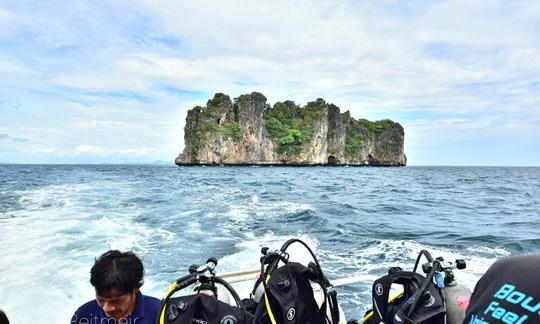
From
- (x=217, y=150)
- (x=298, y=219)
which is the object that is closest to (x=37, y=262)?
(x=298, y=219)

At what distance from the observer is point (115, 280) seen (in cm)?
226

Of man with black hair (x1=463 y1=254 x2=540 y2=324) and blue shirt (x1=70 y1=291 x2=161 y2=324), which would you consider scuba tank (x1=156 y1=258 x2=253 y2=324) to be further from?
man with black hair (x1=463 y1=254 x2=540 y2=324)

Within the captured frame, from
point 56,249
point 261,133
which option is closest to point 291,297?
point 56,249

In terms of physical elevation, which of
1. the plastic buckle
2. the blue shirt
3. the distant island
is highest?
the distant island

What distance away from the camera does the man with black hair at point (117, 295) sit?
88.9 inches

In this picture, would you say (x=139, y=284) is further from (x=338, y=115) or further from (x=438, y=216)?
(x=338, y=115)

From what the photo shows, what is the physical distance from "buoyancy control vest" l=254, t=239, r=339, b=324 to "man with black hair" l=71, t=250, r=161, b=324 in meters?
0.77

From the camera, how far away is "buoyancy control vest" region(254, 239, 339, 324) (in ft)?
7.45

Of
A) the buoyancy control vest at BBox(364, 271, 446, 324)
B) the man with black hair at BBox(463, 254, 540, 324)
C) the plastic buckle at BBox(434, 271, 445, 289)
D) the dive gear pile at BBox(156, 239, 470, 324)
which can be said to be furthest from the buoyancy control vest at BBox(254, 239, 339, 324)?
the man with black hair at BBox(463, 254, 540, 324)

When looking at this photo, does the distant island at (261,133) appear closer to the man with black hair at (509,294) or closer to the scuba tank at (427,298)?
the scuba tank at (427,298)

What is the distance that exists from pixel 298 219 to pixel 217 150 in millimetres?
73087

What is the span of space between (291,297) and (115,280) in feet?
3.43

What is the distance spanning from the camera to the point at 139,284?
238 centimetres

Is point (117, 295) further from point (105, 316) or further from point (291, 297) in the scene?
point (291, 297)
